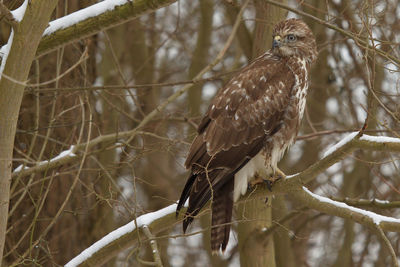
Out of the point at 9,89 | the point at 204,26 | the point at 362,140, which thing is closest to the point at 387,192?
the point at 204,26

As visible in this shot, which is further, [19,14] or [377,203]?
[377,203]

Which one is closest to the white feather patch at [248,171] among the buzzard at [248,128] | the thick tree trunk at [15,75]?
the buzzard at [248,128]

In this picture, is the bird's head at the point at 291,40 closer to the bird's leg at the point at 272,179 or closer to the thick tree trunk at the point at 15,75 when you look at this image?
the bird's leg at the point at 272,179

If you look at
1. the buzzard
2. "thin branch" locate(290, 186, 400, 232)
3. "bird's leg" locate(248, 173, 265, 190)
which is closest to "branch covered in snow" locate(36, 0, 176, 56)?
the buzzard

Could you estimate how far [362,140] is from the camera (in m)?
3.90

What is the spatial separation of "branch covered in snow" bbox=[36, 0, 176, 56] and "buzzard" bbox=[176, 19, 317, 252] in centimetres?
118

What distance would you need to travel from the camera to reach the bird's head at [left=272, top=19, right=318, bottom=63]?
5.69m

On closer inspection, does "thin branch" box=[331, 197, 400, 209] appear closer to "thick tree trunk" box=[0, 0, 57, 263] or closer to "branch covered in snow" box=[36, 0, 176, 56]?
"branch covered in snow" box=[36, 0, 176, 56]

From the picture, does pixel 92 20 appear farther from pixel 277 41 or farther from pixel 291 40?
pixel 291 40

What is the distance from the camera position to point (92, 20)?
4238mm

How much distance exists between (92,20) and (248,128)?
1.60 meters

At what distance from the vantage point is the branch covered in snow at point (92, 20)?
4195 millimetres

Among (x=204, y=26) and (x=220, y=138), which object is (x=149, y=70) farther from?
(x=220, y=138)

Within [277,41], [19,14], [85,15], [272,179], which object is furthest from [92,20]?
[277,41]
